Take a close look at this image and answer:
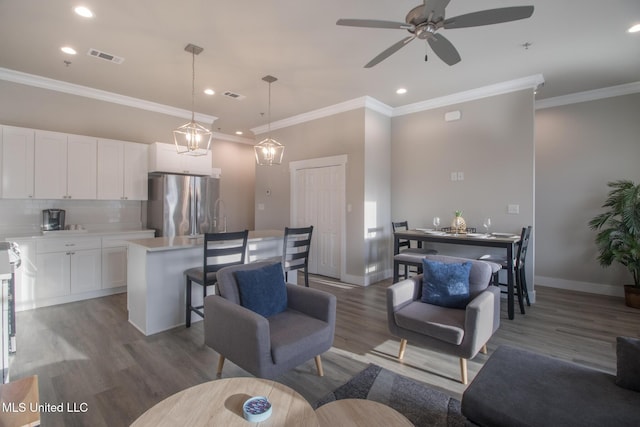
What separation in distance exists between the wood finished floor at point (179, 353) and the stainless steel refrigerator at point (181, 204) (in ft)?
4.64

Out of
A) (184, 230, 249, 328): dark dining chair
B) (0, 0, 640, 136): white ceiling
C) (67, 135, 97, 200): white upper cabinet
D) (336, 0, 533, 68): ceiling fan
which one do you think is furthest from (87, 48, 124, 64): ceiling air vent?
(336, 0, 533, 68): ceiling fan

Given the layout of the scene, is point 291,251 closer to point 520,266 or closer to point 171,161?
point 171,161

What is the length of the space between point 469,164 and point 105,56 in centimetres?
511

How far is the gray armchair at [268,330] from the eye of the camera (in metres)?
1.97

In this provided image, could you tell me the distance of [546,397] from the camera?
1.47 m

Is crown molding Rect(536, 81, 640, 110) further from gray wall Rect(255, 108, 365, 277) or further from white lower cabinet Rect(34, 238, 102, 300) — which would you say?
white lower cabinet Rect(34, 238, 102, 300)

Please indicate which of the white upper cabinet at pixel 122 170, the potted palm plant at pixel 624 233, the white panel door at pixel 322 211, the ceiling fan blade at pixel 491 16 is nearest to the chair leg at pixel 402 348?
the ceiling fan blade at pixel 491 16

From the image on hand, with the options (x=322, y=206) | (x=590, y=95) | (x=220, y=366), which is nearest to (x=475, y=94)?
(x=590, y=95)

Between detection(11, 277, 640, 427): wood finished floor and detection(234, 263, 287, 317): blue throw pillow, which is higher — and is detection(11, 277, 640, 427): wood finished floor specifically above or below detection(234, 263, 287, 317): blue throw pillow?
below

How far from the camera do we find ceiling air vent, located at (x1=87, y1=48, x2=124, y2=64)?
11.4 ft

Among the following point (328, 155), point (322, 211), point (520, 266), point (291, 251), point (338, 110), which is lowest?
point (520, 266)

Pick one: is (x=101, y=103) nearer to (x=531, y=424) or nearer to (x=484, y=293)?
(x=484, y=293)

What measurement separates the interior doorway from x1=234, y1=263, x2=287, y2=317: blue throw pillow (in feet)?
9.38

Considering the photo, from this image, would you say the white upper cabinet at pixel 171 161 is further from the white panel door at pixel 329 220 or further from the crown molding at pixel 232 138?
the white panel door at pixel 329 220
